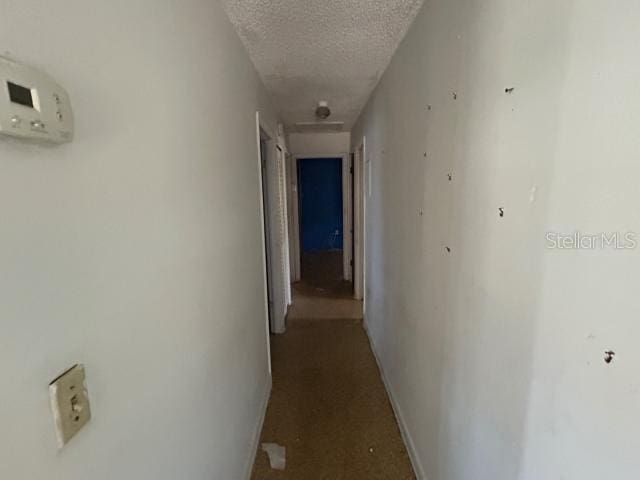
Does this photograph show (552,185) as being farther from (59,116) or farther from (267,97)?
(267,97)

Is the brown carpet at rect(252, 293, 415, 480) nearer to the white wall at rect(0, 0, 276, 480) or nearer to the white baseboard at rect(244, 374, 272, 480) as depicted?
the white baseboard at rect(244, 374, 272, 480)

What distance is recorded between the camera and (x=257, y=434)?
6.76 feet

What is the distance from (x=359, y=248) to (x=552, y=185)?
3.61 metres

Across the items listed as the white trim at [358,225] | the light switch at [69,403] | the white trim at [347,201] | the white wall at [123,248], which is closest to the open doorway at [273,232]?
the white trim at [358,225]

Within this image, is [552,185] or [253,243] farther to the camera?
[253,243]

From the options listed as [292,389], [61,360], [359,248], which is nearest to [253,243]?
[292,389]

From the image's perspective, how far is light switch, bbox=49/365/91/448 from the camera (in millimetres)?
559

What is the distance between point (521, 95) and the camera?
2.89 feet

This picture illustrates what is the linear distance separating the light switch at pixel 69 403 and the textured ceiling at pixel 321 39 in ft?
5.14

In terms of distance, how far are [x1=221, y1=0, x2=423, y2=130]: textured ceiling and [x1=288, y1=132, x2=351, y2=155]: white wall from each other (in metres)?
2.04

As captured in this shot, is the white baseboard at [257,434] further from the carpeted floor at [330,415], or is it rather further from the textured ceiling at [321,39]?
the textured ceiling at [321,39]

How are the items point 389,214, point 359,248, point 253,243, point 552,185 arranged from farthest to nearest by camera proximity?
point 359,248 → point 389,214 → point 253,243 → point 552,185

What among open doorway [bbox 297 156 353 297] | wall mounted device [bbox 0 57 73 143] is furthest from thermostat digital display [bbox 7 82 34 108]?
open doorway [bbox 297 156 353 297]

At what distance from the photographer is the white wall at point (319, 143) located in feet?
16.5
